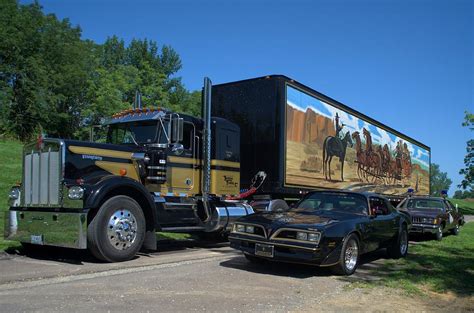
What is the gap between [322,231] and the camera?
791cm

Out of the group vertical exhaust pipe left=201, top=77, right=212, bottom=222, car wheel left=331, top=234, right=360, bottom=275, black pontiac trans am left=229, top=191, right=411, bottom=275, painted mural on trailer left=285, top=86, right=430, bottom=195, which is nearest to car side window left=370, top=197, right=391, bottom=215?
black pontiac trans am left=229, top=191, right=411, bottom=275

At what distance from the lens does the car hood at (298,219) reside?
27.1 feet

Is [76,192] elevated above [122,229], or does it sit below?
above

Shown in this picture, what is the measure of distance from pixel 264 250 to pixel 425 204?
36.1 feet

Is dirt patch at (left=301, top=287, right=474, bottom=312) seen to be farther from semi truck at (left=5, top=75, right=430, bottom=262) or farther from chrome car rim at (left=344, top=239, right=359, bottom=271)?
semi truck at (left=5, top=75, right=430, bottom=262)

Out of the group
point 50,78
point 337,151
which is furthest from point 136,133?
point 50,78

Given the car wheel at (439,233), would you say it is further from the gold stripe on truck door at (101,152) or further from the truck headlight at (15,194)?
the truck headlight at (15,194)

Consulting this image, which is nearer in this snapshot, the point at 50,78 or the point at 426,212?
the point at 426,212

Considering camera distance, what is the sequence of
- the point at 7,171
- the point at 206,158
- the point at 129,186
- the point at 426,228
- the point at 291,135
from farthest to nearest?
1. the point at 7,171
2. the point at 426,228
3. the point at 291,135
4. the point at 206,158
5. the point at 129,186

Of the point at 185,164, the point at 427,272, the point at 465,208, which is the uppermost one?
the point at 185,164

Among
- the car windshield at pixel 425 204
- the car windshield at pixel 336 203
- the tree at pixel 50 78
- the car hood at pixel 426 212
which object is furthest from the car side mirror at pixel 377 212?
the tree at pixel 50 78

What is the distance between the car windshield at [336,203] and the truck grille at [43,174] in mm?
4681

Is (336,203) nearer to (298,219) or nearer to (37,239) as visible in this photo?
(298,219)

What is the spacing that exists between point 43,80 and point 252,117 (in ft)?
114
